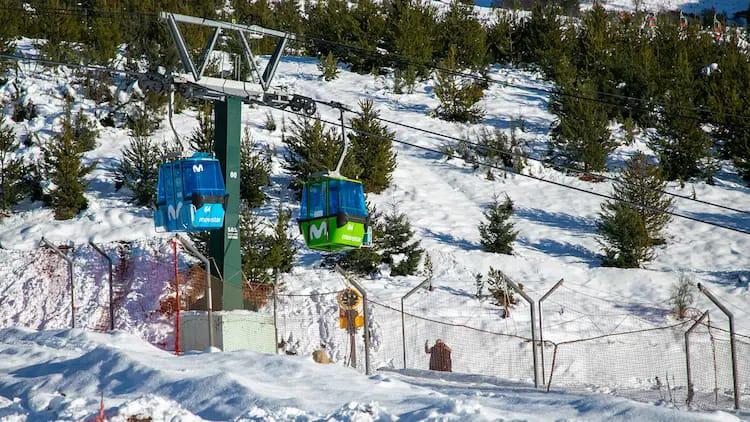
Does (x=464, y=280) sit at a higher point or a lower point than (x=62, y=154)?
lower

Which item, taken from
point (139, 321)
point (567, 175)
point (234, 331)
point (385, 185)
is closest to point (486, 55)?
point (567, 175)

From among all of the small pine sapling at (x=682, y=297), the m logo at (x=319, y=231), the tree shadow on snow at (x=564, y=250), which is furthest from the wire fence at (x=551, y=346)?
the tree shadow on snow at (x=564, y=250)

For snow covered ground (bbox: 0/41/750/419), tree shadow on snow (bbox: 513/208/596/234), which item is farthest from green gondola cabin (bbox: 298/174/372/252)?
tree shadow on snow (bbox: 513/208/596/234)

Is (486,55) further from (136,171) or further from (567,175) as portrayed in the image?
(136,171)

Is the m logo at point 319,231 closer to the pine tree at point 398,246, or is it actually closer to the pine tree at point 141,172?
the pine tree at point 398,246

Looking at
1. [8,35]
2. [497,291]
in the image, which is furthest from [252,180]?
[8,35]

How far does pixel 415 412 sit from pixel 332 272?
49.4 feet

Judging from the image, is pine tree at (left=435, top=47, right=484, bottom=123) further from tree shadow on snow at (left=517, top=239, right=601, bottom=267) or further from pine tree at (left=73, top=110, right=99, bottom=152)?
pine tree at (left=73, top=110, right=99, bottom=152)

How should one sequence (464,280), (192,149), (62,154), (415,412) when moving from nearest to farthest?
(415,412) < (464,280) < (62,154) < (192,149)

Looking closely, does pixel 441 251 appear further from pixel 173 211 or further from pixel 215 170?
pixel 173 211

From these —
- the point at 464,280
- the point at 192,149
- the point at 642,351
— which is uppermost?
the point at 192,149

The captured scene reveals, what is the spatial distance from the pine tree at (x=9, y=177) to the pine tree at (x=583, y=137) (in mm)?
16228

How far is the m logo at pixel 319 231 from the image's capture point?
52.5 feet

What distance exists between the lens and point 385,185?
2852cm
